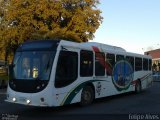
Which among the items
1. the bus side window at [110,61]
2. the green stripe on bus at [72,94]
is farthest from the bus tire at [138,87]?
the green stripe on bus at [72,94]

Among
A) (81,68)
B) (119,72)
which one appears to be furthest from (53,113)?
(119,72)

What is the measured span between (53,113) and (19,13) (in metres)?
31.3

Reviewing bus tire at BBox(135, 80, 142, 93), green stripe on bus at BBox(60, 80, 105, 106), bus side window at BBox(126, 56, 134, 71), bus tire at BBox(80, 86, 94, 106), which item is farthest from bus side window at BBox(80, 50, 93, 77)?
bus tire at BBox(135, 80, 142, 93)

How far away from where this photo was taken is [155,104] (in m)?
16.9

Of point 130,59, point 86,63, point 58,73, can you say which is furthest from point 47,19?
point 58,73

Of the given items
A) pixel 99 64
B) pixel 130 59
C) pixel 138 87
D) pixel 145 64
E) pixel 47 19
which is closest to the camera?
pixel 99 64

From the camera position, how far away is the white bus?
13547 millimetres

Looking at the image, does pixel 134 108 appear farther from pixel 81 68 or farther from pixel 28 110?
pixel 28 110

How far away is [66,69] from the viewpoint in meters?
14.5

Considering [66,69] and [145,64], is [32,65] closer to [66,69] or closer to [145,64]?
[66,69]

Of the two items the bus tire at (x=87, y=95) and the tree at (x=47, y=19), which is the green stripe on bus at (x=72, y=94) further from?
the tree at (x=47, y=19)

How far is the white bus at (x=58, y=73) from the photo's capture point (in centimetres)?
1355

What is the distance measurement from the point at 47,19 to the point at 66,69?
3002 cm

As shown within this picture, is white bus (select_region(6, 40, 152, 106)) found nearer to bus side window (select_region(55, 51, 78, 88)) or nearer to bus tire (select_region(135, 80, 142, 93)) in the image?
bus side window (select_region(55, 51, 78, 88))
